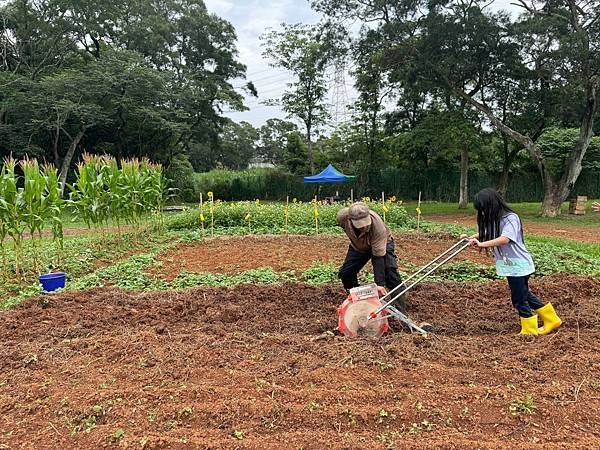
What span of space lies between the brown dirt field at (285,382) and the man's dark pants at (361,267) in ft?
1.26

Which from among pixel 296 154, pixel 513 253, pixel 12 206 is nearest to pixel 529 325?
pixel 513 253

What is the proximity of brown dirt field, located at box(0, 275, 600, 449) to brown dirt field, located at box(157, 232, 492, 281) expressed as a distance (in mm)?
2448

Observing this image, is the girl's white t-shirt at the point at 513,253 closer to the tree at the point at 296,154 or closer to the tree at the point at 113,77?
the tree at the point at 113,77

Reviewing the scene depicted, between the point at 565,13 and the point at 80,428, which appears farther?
the point at 565,13

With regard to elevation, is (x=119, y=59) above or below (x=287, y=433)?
above

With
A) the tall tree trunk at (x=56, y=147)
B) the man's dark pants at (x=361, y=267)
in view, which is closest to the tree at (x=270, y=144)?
the tall tree trunk at (x=56, y=147)

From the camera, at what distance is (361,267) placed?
4.43 metres

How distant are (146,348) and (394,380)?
181 cm

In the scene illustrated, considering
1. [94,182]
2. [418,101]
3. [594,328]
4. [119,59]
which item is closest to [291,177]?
[418,101]

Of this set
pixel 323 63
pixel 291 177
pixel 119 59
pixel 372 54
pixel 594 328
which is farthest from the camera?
pixel 291 177

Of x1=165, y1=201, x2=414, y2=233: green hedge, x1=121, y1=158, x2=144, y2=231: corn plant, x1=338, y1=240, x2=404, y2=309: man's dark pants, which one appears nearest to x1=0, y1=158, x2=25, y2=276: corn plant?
x1=121, y1=158, x2=144, y2=231: corn plant

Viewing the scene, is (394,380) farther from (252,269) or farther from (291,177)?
(291,177)

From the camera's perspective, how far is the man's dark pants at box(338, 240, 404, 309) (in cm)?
425

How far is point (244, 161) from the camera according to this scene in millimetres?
49125
